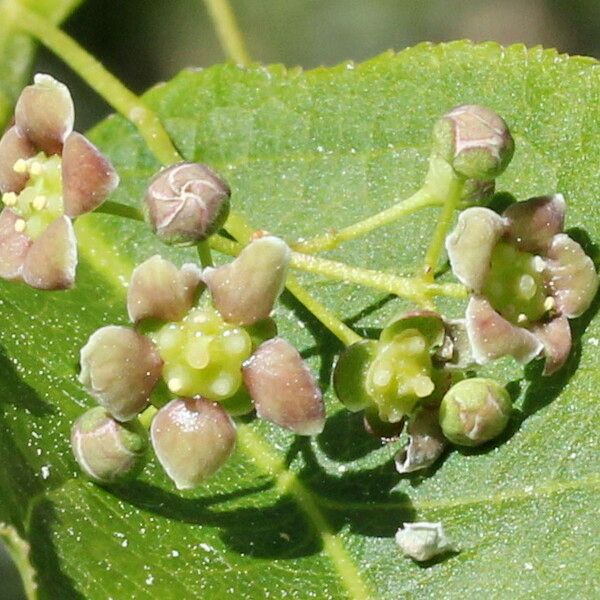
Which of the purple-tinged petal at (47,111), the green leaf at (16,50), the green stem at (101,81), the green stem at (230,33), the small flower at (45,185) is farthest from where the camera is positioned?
the green stem at (230,33)

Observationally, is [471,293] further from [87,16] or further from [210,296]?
[87,16]

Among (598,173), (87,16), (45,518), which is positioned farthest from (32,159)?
(87,16)

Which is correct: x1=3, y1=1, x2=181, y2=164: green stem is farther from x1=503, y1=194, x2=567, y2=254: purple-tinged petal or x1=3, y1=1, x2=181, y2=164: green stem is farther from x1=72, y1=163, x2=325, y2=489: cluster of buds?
x1=503, y1=194, x2=567, y2=254: purple-tinged petal

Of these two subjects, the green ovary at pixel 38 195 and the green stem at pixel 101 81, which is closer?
the green ovary at pixel 38 195

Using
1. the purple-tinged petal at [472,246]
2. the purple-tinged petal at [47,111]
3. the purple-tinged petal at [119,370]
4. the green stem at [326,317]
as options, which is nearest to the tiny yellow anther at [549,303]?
the purple-tinged petal at [472,246]

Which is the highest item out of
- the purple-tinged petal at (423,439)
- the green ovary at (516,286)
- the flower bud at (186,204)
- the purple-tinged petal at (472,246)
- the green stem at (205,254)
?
the flower bud at (186,204)

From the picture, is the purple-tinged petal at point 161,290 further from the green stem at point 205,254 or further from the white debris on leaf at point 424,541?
the white debris on leaf at point 424,541

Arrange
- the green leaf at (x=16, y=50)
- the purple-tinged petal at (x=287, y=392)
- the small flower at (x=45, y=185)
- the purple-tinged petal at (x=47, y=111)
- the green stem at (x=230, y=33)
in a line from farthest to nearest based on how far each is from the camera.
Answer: the green stem at (x=230, y=33) → the green leaf at (x=16, y=50) → the purple-tinged petal at (x=47, y=111) → the small flower at (x=45, y=185) → the purple-tinged petal at (x=287, y=392)

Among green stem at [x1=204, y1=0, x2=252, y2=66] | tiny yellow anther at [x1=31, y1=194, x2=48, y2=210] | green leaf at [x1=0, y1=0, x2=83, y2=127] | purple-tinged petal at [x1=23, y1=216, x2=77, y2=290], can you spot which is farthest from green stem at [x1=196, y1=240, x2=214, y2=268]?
green stem at [x1=204, y1=0, x2=252, y2=66]

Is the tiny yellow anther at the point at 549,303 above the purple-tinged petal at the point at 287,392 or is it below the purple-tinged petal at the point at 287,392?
below
